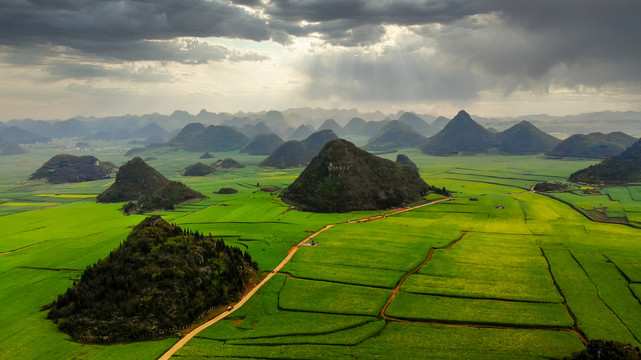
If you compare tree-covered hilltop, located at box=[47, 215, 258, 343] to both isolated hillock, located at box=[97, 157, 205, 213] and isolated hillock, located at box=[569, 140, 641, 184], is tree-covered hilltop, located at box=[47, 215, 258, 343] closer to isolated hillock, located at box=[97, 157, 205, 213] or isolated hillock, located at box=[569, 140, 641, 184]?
isolated hillock, located at box=[97, 157, 205, 213]

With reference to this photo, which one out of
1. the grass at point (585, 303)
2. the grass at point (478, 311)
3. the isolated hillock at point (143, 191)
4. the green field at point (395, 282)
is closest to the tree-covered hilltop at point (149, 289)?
the green field at point (395, 282)

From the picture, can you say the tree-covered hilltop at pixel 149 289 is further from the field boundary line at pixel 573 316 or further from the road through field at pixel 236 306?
the field boundary line at pixel 573 316

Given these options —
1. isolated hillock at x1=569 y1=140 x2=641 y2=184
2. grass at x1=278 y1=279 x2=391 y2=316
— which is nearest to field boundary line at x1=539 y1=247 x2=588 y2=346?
grass at x1=278 y1=279 x2=391 y2=316

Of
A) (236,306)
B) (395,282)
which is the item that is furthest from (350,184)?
(236,306)

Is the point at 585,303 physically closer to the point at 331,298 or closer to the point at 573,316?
the point at 573,316

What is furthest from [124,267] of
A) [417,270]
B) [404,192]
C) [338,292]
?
[404,192]
